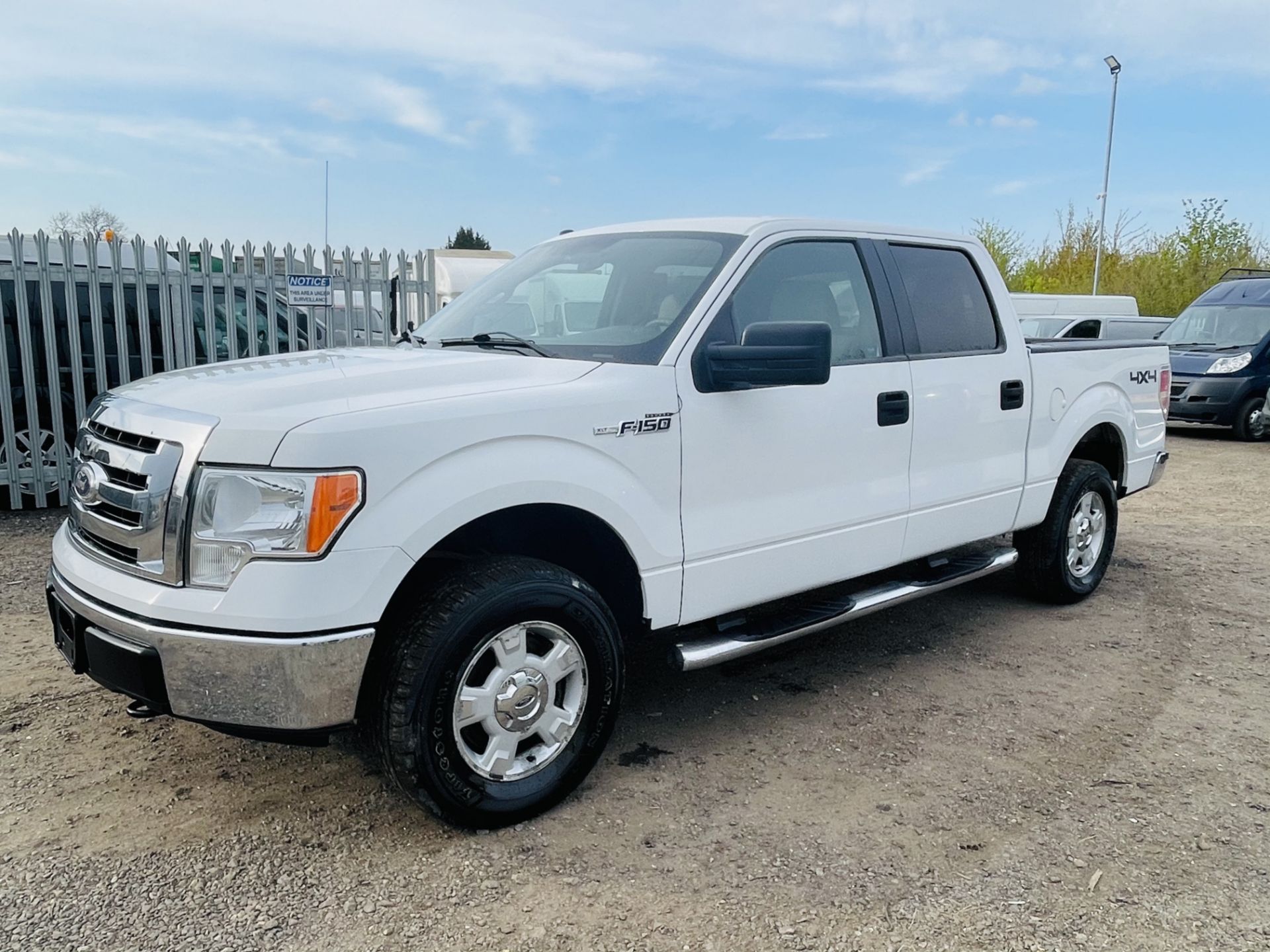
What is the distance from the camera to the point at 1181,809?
330 cm

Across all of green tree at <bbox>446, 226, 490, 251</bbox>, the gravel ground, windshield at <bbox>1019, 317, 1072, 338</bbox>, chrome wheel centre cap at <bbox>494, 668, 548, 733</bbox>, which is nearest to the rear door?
the gravel ground

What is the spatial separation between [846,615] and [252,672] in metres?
2.24

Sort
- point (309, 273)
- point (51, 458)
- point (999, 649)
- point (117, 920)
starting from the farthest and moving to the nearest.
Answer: point (309, 273)
point (51, 458)
point (999, 649)
point (117, 920)

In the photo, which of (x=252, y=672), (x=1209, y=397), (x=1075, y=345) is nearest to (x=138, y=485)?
(x=252, y=672)

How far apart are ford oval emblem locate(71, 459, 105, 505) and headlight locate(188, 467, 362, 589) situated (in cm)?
55

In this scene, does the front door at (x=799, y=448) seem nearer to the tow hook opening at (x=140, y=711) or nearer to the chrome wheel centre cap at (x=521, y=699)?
the chrome wheel centre cap at (x=521, y=699)

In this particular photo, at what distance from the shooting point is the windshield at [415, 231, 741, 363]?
3.56m

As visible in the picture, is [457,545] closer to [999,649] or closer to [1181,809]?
[1181,809]

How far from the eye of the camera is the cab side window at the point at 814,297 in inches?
146

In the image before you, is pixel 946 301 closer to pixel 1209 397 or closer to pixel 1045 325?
pixel 1209 397

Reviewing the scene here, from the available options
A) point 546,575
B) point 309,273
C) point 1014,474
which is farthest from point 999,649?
point 309,273

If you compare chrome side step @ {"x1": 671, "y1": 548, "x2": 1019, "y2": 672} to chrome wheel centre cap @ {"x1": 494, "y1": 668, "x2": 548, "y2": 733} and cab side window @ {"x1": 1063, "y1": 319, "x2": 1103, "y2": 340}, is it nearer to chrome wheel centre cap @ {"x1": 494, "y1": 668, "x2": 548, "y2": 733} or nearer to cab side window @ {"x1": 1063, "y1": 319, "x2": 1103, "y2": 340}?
chrome wheel centre cap @ {"x1": 494, "y1": 668, "x2": 548, "y2": 733}

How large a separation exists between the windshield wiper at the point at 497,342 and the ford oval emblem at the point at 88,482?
4.30ft

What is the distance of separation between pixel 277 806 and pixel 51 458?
224 inches
